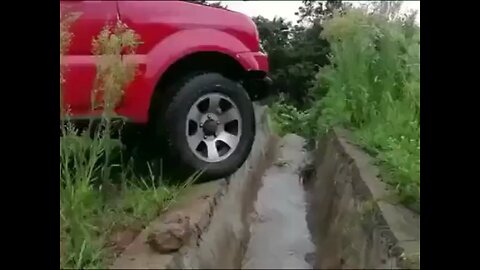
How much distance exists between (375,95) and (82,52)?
19.6 inches

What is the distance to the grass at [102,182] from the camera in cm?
104

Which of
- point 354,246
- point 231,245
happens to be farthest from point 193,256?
point 354,246

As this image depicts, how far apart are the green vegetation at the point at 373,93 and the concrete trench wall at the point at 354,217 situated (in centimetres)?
3

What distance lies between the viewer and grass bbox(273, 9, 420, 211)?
1153 mm

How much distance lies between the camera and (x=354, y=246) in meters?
1.13

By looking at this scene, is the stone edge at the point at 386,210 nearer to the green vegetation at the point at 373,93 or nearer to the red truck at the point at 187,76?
the green vegetation at the point at 373,93

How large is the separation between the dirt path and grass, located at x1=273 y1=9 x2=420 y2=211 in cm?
6

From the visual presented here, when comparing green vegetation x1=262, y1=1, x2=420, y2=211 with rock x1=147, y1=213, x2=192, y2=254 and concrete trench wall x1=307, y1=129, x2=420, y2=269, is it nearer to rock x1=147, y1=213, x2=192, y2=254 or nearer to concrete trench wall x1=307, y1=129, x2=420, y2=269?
concrete trench wall x1=307, y1=129, x2=420, y2=269

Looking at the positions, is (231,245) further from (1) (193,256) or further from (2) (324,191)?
(2) (324,191)

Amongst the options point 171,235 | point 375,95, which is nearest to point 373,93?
point 375,95

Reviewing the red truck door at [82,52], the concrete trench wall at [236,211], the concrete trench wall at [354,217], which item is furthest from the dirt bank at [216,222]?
the red truck door at [82,52]
